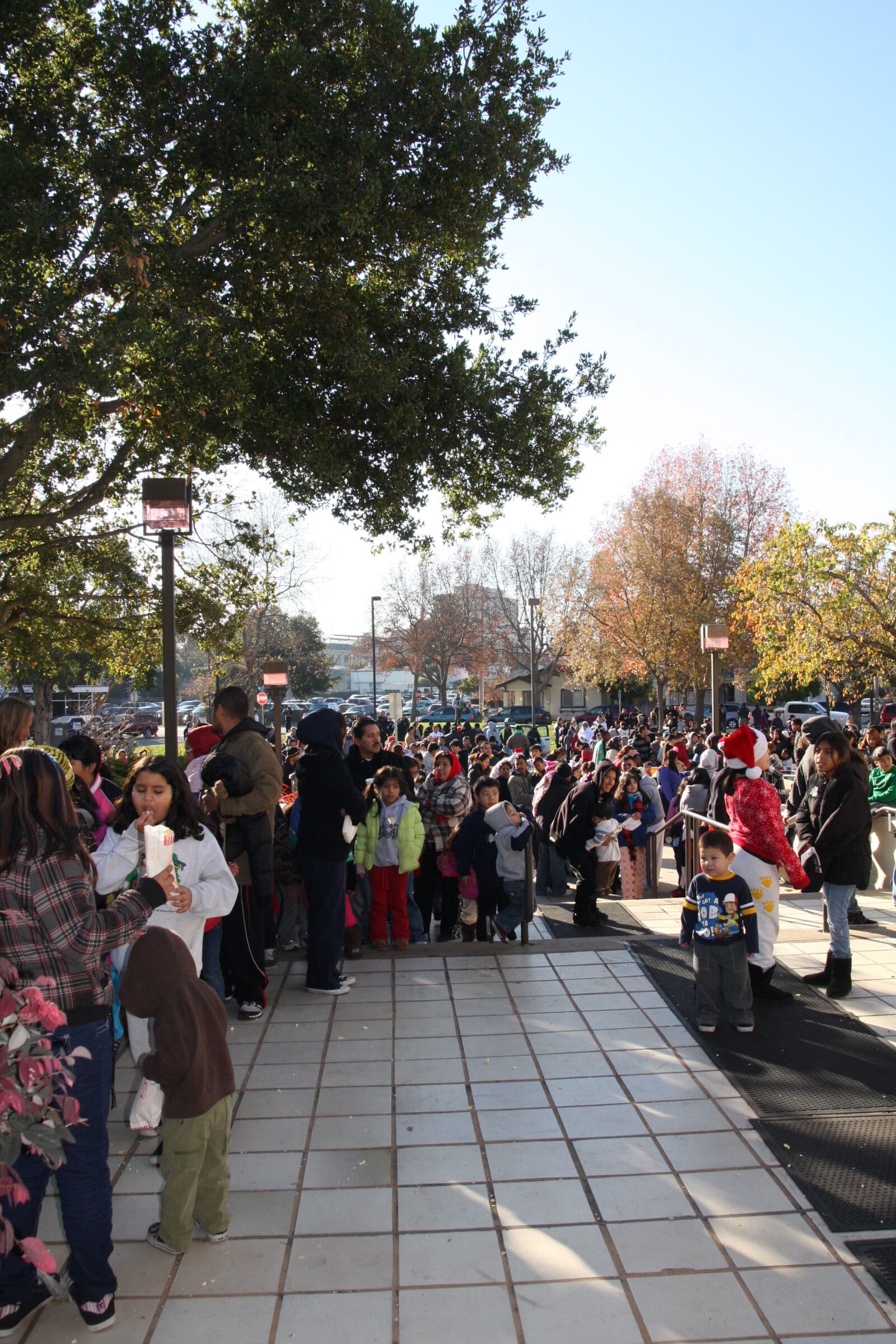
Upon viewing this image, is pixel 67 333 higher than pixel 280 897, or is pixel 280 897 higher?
pixel 67 333

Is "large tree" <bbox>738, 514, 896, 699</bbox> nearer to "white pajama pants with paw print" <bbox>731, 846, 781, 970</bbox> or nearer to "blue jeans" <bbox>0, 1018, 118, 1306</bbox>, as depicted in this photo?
"white pajama pants with paw print" <bbox>731, 846, 781, 970</bbox>

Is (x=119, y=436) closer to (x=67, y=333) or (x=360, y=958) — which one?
(x=67, y=333)

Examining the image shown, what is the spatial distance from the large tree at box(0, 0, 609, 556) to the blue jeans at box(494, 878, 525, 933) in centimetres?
455

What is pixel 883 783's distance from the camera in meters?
10.1

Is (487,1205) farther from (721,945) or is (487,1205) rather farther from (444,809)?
(444,809)

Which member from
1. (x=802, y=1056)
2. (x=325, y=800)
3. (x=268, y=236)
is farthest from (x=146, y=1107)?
(x=268, y=236)

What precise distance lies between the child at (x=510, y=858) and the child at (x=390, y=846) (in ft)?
2.09

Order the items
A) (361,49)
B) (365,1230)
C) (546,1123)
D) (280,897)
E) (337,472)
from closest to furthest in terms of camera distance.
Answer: (365,1230) → (546,1123) → (280,897) → (361,49) → (337,472)

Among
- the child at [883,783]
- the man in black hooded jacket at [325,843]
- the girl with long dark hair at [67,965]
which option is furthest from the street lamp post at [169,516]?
the child at [883,783]

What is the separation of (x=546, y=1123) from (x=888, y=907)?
5601 millimetres

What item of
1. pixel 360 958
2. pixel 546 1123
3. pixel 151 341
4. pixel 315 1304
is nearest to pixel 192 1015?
pixel 315 1304

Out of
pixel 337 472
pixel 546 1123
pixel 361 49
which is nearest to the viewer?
pixel 546 1123

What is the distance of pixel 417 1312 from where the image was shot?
3297 mm

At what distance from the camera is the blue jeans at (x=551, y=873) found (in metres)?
11.2
